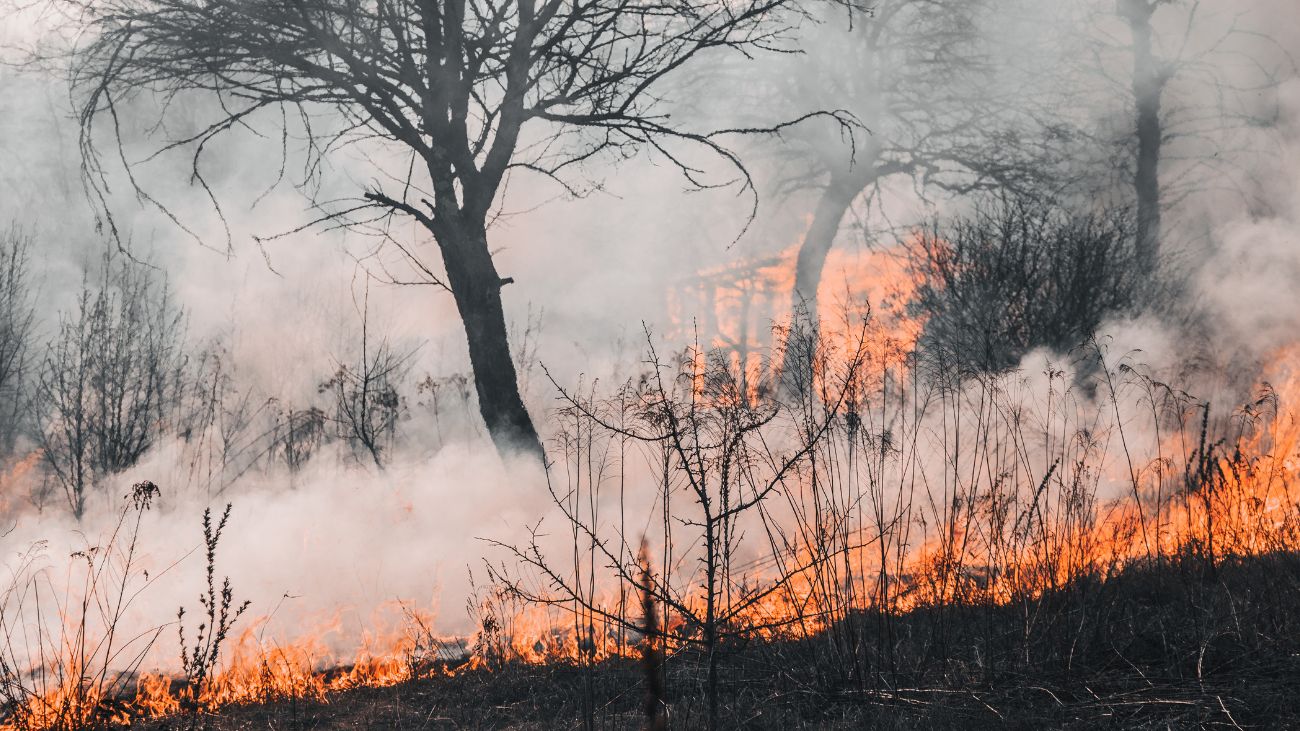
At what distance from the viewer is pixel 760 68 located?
1528 centimetres

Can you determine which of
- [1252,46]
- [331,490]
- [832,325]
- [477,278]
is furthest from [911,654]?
[1252,46]

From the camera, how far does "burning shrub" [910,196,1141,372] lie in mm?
8289

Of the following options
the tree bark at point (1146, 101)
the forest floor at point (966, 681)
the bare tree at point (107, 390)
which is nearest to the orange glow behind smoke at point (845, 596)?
the forest floor at point (966, 681)

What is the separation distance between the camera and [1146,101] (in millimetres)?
12992

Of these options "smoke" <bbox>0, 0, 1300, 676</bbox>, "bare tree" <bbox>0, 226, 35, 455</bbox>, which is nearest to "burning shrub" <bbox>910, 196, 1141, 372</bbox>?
"smoke" <bbox>0, 0, 1300, 676</bbox>

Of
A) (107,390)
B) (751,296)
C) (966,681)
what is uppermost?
(751,296)

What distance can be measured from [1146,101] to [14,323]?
16124 millimetres

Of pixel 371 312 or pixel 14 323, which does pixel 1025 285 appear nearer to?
pixel 371 312

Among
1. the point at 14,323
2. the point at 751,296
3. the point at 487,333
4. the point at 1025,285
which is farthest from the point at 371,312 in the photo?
the point at 1025,285

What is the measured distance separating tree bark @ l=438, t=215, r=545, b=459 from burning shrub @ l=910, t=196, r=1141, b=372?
364 centimetres

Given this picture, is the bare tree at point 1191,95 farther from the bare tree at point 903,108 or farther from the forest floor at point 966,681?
the forest floor at point 966,681

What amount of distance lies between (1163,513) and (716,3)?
5.84 metres

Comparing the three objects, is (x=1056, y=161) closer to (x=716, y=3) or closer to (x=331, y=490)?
(x=716, y=3)

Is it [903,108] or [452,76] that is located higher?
[903,108]
